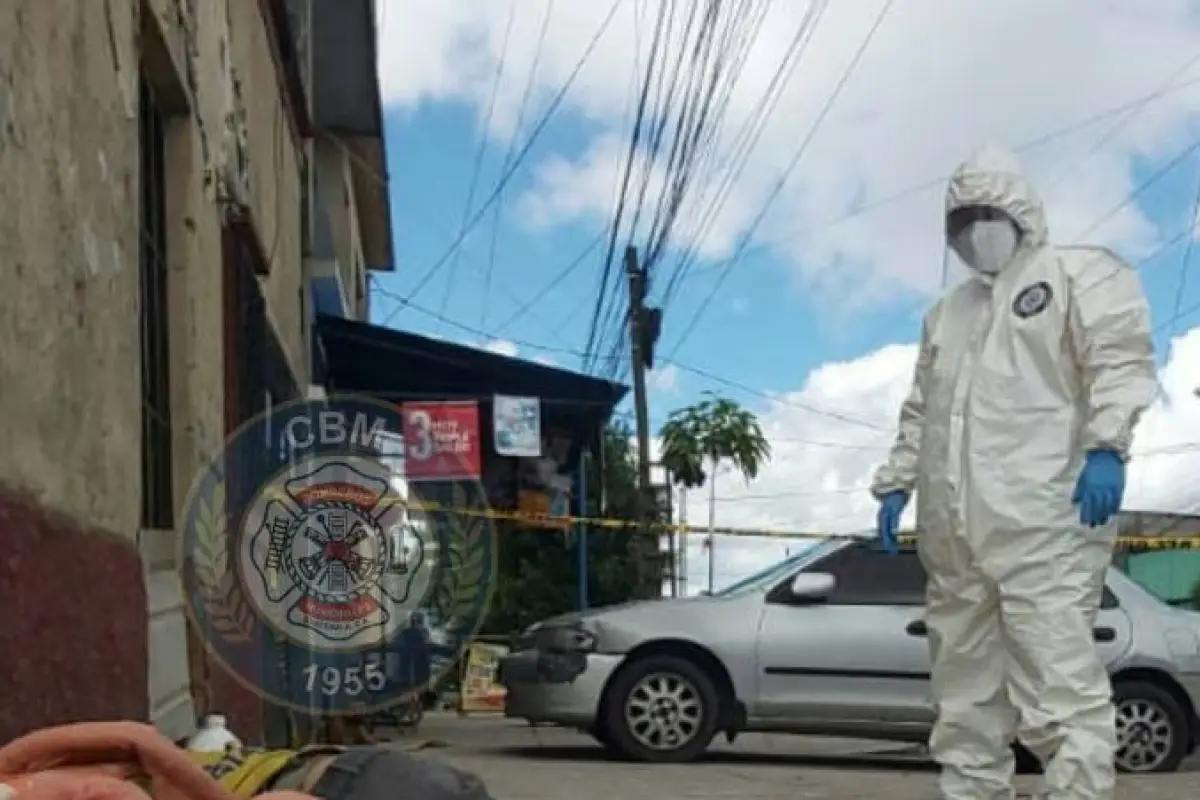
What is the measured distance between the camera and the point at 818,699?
10312 millimetres

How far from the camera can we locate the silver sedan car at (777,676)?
1025 centimetres

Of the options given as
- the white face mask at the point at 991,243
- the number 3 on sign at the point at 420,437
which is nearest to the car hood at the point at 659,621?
the number 3 on sign at the point at 420,437

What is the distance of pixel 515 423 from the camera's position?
1427 cm

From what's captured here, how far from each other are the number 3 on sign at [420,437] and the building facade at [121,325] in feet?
9.80

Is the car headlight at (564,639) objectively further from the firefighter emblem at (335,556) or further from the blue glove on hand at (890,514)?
the blue glove on hand at (890,514)

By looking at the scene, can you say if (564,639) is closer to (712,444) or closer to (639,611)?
(639,611)

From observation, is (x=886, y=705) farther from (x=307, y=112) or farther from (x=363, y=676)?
(x=307, y=112)

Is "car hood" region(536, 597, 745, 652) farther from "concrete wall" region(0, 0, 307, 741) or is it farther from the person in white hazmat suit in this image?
the person in white hazmat suit

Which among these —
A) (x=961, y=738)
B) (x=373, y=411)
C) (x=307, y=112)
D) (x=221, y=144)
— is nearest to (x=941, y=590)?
(x=961, y=738)

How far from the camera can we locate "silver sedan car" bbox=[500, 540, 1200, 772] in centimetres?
1025

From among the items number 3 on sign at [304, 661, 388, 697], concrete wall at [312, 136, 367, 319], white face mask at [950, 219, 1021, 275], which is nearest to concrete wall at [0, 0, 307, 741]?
white face mask at [950, 219, 1021, 275]

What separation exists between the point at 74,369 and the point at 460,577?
7759 millimetres

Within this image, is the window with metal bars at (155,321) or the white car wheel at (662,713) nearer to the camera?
the window with metal bars at (155,321)

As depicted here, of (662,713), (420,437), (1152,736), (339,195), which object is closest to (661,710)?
(662,713)
